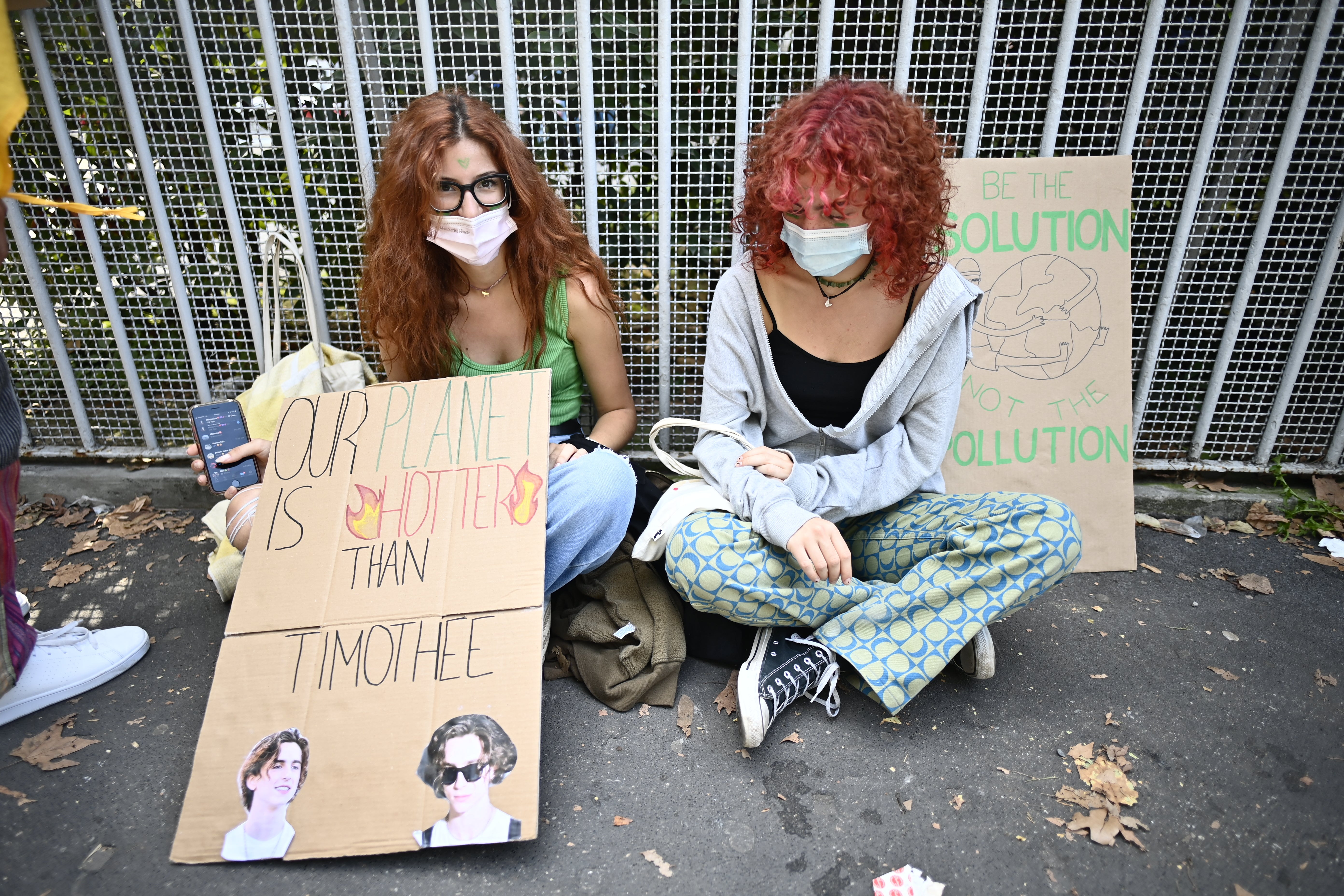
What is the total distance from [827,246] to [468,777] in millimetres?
1608

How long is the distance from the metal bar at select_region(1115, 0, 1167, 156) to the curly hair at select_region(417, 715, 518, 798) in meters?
2.76

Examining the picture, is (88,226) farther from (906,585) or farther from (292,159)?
(906,585)

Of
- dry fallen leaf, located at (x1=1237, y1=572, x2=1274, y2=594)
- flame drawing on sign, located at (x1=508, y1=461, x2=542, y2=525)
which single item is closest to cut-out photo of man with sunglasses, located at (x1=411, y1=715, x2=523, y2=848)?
flame drawing on sign, located at (x1=508, y1=461, x2=542, y2=525)

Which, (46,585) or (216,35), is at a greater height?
(216,35)

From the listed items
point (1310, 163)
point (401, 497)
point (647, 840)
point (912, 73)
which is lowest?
point (647, 840)

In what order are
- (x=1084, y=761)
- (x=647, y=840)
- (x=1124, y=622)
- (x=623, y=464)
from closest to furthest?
(x=647, y=840)
(x=1084, y=761)
(x=623, y=464)
(x=1124, y=622)

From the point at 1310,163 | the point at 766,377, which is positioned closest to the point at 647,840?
the point at 766,377

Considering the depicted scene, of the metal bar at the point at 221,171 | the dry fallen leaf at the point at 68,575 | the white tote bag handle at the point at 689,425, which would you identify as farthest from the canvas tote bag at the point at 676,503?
the dry fallen leaf at the point at 68,575

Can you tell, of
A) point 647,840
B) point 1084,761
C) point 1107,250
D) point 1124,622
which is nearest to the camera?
point 647,840

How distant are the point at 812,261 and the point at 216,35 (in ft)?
7.18

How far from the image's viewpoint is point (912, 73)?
8.67 ft

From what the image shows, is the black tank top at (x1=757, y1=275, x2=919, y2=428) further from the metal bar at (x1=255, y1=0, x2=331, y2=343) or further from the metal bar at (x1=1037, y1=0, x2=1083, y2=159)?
the metal bar at (x1=255, y1=0, x2=331, y2=343)

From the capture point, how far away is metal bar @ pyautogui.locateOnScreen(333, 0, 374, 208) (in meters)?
2.55

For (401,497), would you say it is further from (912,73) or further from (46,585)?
(912,73)
